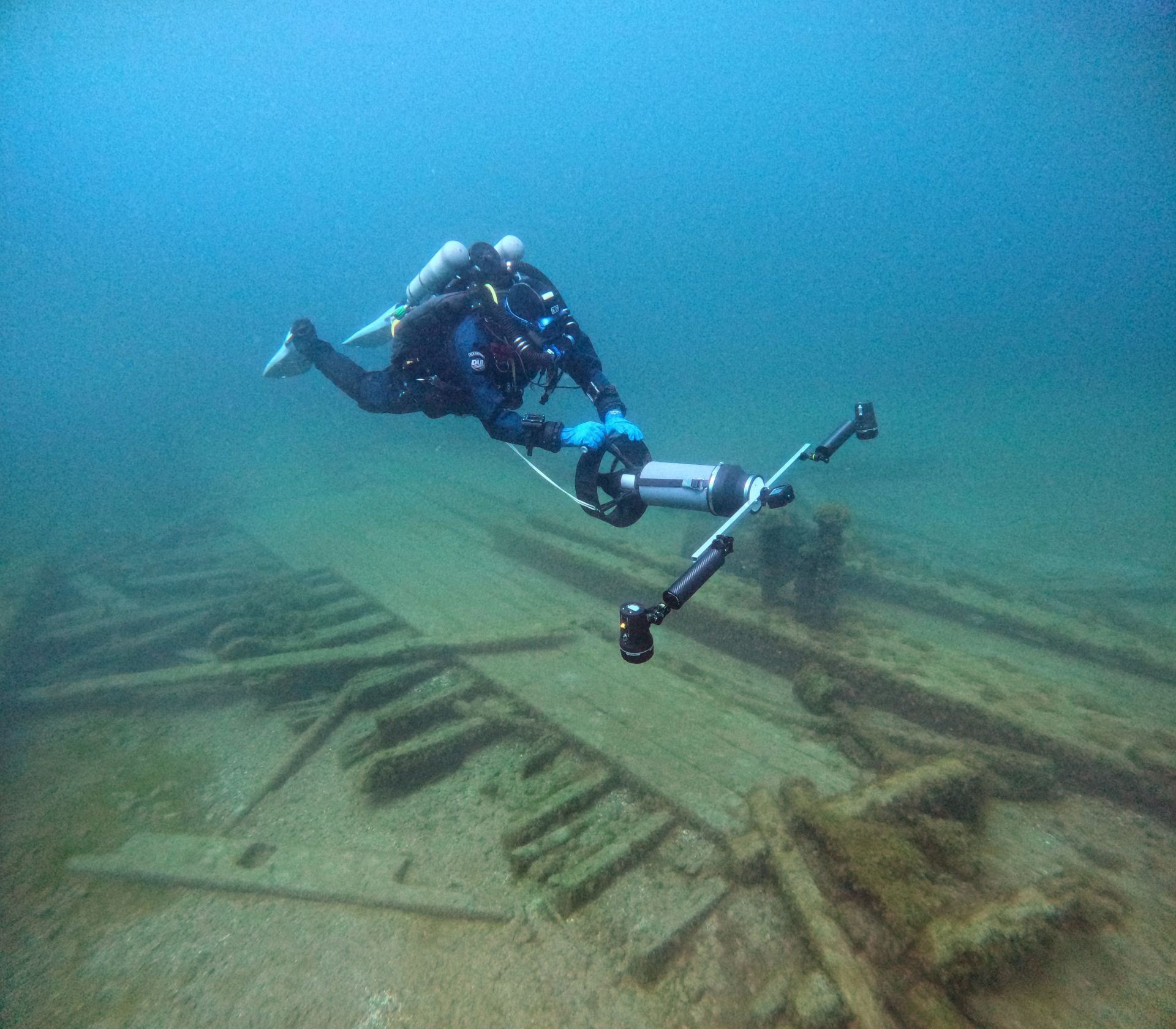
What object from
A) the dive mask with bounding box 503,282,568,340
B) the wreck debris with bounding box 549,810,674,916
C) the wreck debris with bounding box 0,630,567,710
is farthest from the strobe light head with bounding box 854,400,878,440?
the wreck debris with bounding box 0,630,567,710

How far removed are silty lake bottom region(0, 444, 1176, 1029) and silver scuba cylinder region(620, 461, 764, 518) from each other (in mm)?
2067

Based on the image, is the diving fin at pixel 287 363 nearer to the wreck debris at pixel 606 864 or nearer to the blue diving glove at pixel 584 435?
the blue diving glove at pixel 584 435

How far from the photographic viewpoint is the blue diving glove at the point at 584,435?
13.8 feet

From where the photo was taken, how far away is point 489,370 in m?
4.72

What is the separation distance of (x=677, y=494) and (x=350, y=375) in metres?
5.05

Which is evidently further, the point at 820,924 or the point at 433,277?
the point at 433,277

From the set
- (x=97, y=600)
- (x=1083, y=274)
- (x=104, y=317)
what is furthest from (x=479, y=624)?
(x=1083, y=274)

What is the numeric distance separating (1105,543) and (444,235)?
209376 mm

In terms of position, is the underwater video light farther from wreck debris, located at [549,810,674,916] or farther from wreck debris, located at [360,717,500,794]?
wreck debris, located at [360,717,500,794]

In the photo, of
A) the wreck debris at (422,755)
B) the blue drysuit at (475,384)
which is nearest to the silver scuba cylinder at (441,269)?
the blue drysuit at (475,384)

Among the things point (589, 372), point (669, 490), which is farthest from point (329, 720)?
point (589, 372)

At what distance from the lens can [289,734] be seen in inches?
222

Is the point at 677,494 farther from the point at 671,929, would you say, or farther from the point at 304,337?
the point at 304,337

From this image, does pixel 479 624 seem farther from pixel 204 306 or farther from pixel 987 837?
pixel 204 306
